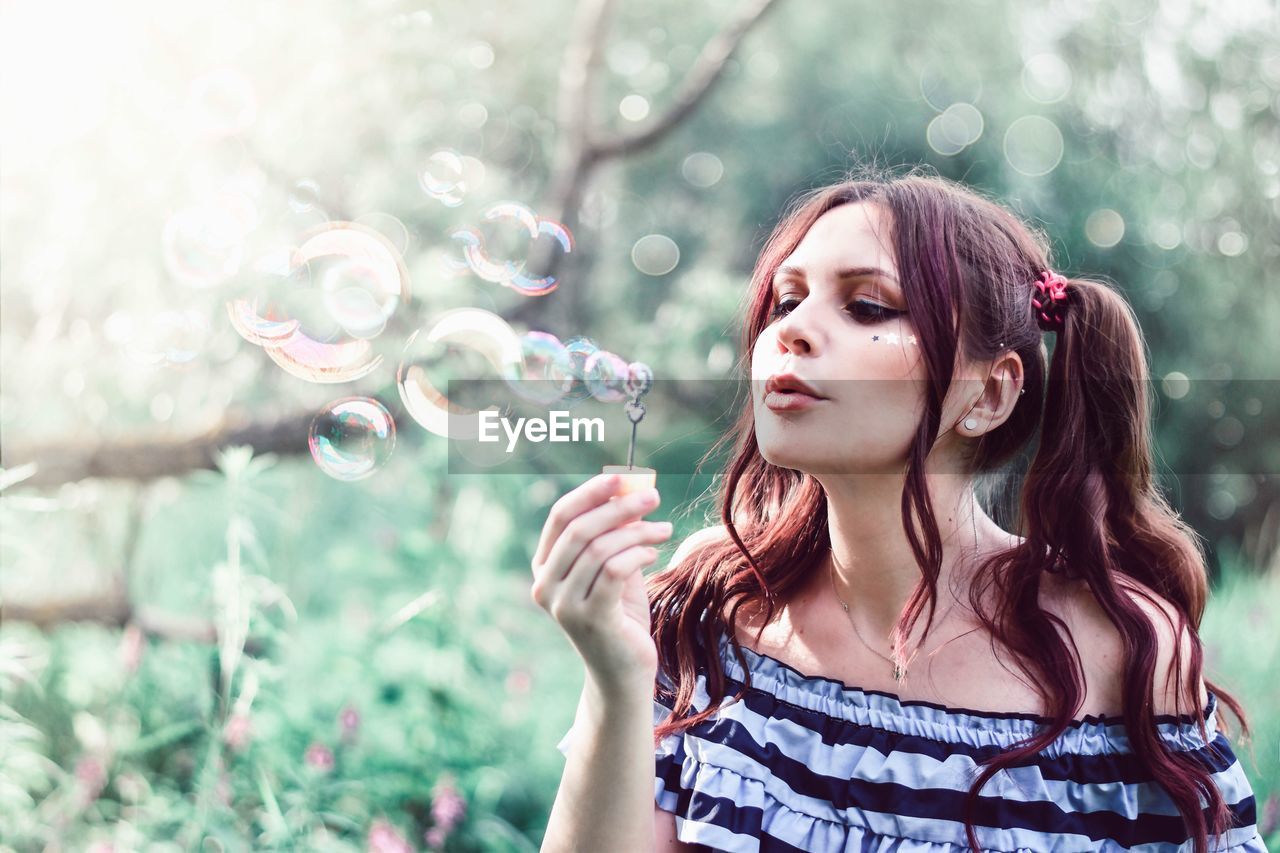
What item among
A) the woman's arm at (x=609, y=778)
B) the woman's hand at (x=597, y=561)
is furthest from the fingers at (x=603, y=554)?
the woman's arm at (x=609, y=778)

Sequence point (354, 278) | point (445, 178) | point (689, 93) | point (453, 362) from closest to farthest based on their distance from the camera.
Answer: point (354, 278) < point (445, 178) < point (453, 362) < point (689, 93)

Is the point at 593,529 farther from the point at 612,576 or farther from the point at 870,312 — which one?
the point at 870,312

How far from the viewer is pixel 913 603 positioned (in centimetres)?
130

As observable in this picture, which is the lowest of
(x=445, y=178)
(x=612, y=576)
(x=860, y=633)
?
(x=860, y=633)

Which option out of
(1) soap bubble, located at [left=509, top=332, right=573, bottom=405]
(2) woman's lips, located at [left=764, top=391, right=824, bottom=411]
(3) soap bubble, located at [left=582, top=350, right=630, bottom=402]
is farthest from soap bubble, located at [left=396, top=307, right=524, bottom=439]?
(2) woman's lips, located at [left=764, top=391, right=824, bottom=411]

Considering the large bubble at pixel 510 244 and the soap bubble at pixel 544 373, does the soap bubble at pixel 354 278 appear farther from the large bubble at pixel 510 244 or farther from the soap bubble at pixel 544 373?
the soap bubble at pixel 544 373

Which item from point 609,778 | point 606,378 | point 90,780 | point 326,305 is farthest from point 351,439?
point 90,780

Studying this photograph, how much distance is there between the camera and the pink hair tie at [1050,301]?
4.39 ft

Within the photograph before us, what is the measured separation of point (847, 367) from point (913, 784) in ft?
1.66

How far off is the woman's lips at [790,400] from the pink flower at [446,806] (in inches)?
62.7

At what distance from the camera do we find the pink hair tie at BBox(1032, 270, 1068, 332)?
134 centimetres

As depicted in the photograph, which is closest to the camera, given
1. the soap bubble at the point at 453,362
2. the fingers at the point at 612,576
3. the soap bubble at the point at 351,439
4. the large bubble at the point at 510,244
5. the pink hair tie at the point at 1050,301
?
the fingers at the point at 612,576

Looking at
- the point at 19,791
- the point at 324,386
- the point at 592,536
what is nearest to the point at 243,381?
the point at 324,386

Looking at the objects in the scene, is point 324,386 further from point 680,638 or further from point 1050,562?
point 1050,562
